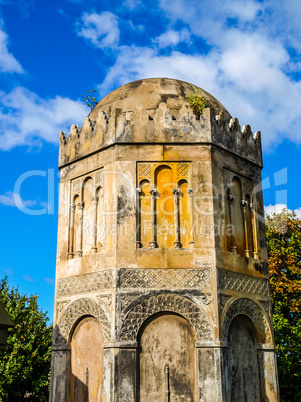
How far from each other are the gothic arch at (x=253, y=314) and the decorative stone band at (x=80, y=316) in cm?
292

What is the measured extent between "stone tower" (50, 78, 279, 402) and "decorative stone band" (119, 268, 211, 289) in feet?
0.08

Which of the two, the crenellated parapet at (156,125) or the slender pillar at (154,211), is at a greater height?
the crenellated parapet at (156,125)

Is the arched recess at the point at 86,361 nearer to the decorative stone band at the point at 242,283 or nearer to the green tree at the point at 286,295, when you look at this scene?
the decorative stone band at the point at 242,283

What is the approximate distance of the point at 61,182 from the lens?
13.6 m

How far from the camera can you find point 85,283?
11656 mm

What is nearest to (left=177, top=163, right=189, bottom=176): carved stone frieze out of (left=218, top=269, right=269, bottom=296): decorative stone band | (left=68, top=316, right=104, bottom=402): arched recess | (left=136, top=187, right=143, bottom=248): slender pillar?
(left=136, top=187, right=143, bottom=248): slender pillar

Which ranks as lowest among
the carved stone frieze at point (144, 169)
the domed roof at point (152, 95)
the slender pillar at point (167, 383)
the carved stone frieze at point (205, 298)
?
the slender pillar at point (167, 383)

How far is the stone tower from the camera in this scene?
10.4 metres

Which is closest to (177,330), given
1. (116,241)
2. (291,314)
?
(116,241)

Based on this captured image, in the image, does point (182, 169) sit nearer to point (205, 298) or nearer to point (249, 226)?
point (249, 226)

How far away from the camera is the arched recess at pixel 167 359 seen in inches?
402

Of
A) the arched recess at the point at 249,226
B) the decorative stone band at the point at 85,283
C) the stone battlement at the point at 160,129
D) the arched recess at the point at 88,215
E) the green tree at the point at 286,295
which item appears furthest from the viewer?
the green tree at the point at 286,295

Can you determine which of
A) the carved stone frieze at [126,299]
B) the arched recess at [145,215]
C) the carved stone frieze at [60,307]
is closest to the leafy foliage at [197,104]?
the arched recess at [145,215]

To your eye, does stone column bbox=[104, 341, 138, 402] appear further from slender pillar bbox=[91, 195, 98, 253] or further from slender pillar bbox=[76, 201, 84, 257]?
slender pillar bbox=[76, 201, 84, 257]
